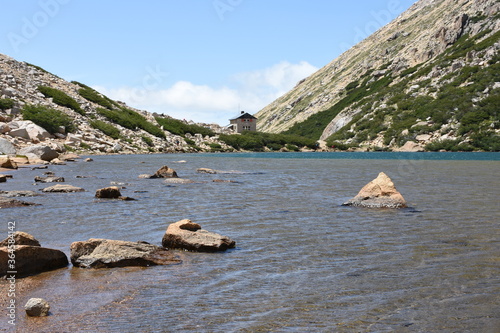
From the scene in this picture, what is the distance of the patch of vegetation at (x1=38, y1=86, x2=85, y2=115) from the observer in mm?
83125

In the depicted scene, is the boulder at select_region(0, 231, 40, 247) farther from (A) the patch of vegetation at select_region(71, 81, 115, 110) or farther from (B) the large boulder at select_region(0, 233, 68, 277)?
(A) the patch of vegetation at select_region(71, 81, 115, 110)

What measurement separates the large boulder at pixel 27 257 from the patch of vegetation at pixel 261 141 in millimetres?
103860

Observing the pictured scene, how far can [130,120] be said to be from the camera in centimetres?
9356

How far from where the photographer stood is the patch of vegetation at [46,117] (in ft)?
213

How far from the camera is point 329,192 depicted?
76.0 feet

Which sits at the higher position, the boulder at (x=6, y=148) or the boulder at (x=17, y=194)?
the boulder at (x=6, y=148)

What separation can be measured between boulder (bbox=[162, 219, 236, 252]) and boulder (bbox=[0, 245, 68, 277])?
2454 mm

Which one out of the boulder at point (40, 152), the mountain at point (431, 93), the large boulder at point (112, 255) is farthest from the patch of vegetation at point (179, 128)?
the large boulder at point (112, 255)

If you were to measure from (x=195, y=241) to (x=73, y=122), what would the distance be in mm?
71046

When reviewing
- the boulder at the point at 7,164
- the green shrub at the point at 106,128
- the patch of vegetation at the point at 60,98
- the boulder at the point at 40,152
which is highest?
the patch of vegetation at the point at 60,98

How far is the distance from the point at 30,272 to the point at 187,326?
4.12 meters

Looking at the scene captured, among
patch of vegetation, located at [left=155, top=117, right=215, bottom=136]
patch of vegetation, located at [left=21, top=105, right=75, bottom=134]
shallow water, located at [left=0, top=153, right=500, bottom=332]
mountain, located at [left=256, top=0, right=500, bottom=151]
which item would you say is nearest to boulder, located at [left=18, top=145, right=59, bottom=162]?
patch of vegetation, located at [left=21, top=105, right=75, bottom=134]

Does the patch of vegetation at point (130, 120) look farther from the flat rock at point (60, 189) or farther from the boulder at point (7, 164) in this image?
the flat rock at point (60, 189)

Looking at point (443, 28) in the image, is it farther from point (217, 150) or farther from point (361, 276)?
point (361, 276)
